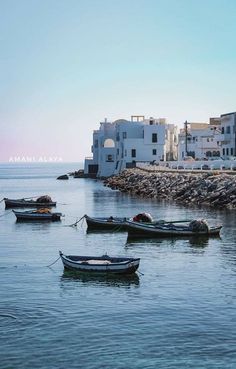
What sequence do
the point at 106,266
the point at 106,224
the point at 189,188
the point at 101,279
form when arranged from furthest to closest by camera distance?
the point at 189,188
the point at 106,224
the point at 106,266
the point at 101,279

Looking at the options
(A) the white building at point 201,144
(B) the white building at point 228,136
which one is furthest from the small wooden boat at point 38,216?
(A) the white building at point 201,144

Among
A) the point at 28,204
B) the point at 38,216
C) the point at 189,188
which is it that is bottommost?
the point at 38,216

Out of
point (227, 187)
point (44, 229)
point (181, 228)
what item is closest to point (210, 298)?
point (181, 228)

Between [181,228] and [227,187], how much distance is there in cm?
2172

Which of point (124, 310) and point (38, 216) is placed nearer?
point (124, 310)

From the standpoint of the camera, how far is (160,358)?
1867cm

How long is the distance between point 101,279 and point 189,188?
45779 mm

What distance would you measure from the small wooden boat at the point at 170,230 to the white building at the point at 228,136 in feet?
193

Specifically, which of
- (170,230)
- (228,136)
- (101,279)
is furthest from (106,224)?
(228,136)

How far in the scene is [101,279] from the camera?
94.0 ft

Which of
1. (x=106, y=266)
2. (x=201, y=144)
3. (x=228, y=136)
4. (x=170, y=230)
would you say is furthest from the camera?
(x=201, y=144)

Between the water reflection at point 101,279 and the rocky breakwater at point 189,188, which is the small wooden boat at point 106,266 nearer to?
the water reflection at point 101,279

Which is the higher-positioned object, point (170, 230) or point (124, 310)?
point (170, 230)

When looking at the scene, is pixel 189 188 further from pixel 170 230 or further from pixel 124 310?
→ pixel 124 310
